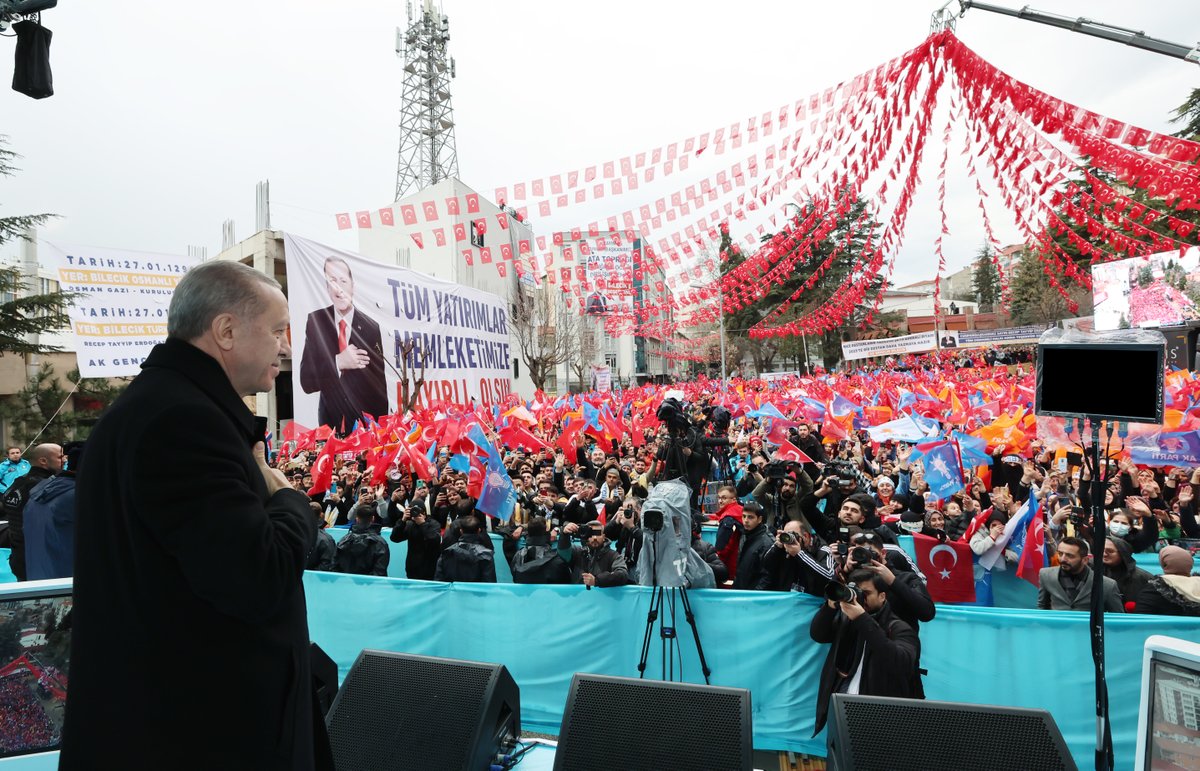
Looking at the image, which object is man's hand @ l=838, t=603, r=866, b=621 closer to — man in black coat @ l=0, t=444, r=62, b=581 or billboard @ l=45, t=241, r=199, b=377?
man in black coat @ l=0, t=444, r=62, b=581

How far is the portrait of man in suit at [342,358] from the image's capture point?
1600cm

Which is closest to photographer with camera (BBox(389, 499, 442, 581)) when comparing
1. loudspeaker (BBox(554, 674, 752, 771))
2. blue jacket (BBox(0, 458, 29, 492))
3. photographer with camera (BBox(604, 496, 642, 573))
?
photographer with camera (BBox(604, 496, 642, 573))

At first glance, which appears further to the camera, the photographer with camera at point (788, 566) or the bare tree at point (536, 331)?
the bare tree at point (536, 331)

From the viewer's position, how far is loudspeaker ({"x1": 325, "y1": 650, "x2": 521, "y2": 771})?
8.96ft

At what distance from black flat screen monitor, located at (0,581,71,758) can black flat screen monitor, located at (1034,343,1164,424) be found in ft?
14.8

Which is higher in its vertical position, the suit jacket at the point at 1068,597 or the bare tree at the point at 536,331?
the bare tree at the point at 536,331

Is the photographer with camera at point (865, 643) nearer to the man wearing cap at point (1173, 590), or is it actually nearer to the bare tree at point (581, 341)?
the man wearing cap at point (1173, 590)

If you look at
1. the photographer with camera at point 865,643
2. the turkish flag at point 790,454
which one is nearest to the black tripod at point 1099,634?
the photographer with camera at point 865,643

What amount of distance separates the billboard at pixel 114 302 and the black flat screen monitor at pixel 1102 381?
9478 mm

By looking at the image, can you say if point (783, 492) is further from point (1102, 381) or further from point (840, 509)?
point (1102, 381)

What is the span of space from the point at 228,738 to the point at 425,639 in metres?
4.65

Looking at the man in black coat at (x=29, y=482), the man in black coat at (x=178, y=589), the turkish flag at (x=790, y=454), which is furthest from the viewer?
the turkish flag at (x=790, y=454)

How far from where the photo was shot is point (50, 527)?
5.11 metres

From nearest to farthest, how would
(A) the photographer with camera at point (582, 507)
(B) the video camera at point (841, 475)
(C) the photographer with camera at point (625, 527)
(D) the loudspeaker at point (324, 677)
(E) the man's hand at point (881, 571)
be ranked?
(D) the loudspeaker at point (324, 677) → (E) the man's hand at point (881, 571) → (C) the photographer with camera at point (625, 527) → (B) the video camera at point (841, 475) → (A) the photographer with camera at point (582, 507)
